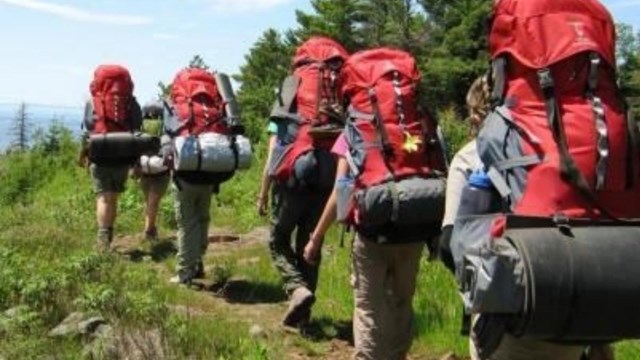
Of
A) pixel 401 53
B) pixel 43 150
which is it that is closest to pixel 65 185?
pixel 43 150

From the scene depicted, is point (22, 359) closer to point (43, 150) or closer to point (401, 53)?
point (401, 53)

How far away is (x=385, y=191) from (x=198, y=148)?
11.6 ft

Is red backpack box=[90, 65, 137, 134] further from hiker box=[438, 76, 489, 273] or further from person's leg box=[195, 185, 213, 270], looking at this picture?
hiker box=[438, 76, 489, 273]

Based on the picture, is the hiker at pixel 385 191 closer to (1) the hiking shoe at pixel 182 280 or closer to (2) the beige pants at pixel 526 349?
(2) the beige pants at pixel 526 349

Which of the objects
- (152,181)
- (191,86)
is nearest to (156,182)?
(152,181)

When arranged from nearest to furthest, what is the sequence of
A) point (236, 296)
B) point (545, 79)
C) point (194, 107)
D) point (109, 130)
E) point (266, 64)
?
point (545, 79)
point (194, 107)
point (236, 296)
point (109, 130)
point (266, 64)

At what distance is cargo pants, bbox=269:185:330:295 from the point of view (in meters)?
7.00

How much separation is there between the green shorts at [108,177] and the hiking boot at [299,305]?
400 cm

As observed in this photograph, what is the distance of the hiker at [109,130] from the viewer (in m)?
9.89

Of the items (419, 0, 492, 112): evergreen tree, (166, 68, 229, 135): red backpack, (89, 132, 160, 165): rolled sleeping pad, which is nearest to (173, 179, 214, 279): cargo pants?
(166, 68, 229, 135): red backpack

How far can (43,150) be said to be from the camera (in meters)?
22.6

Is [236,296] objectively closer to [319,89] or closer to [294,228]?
[294,228]

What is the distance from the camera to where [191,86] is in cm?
835

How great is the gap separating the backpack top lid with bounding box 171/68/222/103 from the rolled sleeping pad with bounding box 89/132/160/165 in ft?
5.40
